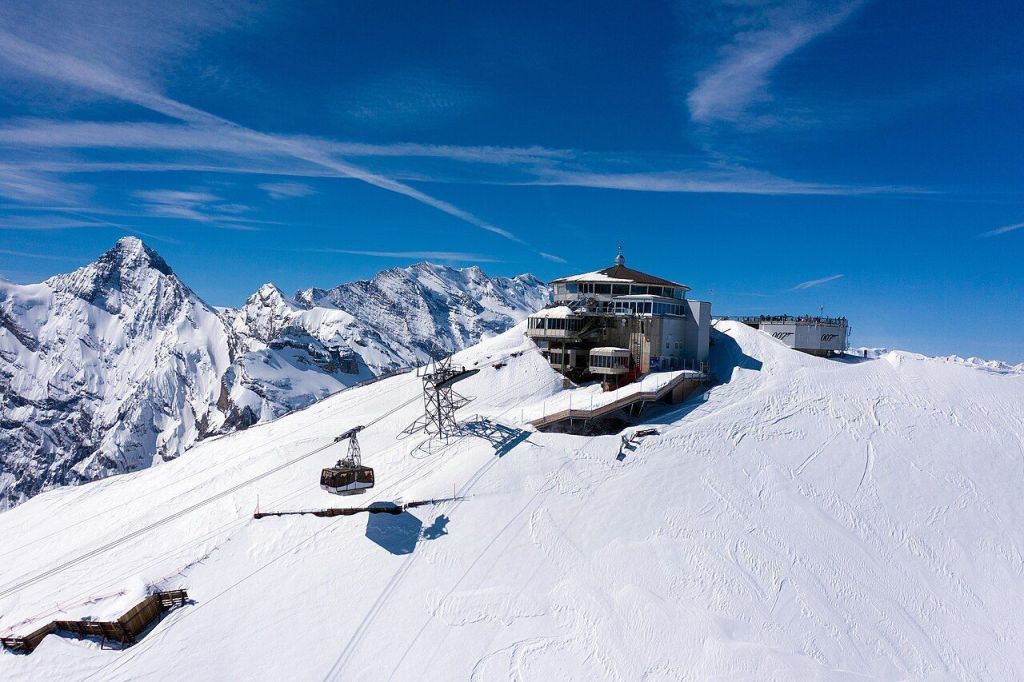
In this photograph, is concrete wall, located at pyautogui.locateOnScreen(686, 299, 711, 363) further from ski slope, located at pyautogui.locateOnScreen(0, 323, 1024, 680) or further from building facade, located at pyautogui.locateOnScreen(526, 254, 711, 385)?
ski slope, located at pyautogui.locateOnScreen(0, 323, 1024, 680)

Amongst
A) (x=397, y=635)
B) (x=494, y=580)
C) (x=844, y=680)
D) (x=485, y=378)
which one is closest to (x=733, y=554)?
(x=844, y=680)

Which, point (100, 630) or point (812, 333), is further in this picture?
point (812, 333)

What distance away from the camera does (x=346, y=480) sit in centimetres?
3625

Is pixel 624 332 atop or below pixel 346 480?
atop

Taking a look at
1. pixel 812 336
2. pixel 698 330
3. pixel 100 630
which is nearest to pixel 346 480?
pixel 100 630

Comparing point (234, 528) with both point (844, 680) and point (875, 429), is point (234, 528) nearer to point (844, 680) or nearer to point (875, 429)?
point (844, 680)

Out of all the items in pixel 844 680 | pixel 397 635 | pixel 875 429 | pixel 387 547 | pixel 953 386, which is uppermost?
pixel 953 386

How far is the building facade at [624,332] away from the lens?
192 feet

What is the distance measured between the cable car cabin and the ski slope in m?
2.47

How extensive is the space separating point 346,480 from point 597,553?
15736 millimetres

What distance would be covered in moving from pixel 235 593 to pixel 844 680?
32.8 m

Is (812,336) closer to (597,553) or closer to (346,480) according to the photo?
(597,553)

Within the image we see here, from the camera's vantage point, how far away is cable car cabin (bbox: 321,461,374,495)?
1417 inches

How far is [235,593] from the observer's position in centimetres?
3316
